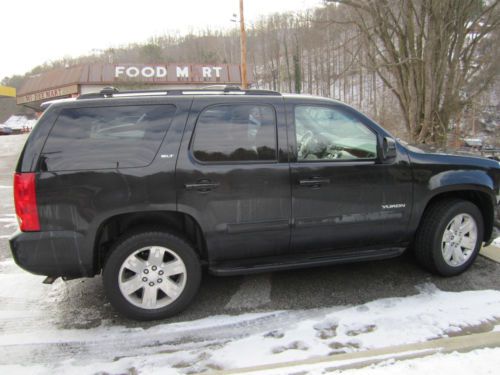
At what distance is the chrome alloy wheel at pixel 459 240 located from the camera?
3.85 m

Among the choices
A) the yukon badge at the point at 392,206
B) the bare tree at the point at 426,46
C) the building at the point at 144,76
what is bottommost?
the yukon badge at the point at 392,206

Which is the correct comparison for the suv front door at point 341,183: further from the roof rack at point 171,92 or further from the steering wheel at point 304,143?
the roof rack at point 171,92

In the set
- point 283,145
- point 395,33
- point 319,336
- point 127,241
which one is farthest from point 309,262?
point 395,33

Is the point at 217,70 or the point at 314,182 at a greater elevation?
the point at 217,70

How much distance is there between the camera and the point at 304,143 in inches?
136

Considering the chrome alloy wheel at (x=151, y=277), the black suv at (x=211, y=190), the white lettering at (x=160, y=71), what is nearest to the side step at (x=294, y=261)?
the black suv at (x=211, y=190)

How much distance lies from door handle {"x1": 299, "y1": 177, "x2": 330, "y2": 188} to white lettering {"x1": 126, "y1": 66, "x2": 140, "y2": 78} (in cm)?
3466

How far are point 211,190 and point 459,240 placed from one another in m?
2.58

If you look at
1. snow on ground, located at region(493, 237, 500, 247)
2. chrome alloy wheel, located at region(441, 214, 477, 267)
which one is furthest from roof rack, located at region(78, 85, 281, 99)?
snow on ground, located at region(493, 237, 500, 247)

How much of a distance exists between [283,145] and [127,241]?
5.03ft

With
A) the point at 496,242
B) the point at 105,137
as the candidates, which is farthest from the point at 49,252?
the point at 496,242

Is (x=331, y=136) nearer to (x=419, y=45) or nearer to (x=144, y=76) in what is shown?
(x=419, y=45)

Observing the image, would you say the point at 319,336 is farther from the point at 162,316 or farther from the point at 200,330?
the point at 162,316

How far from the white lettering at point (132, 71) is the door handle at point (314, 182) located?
34.7 metres
